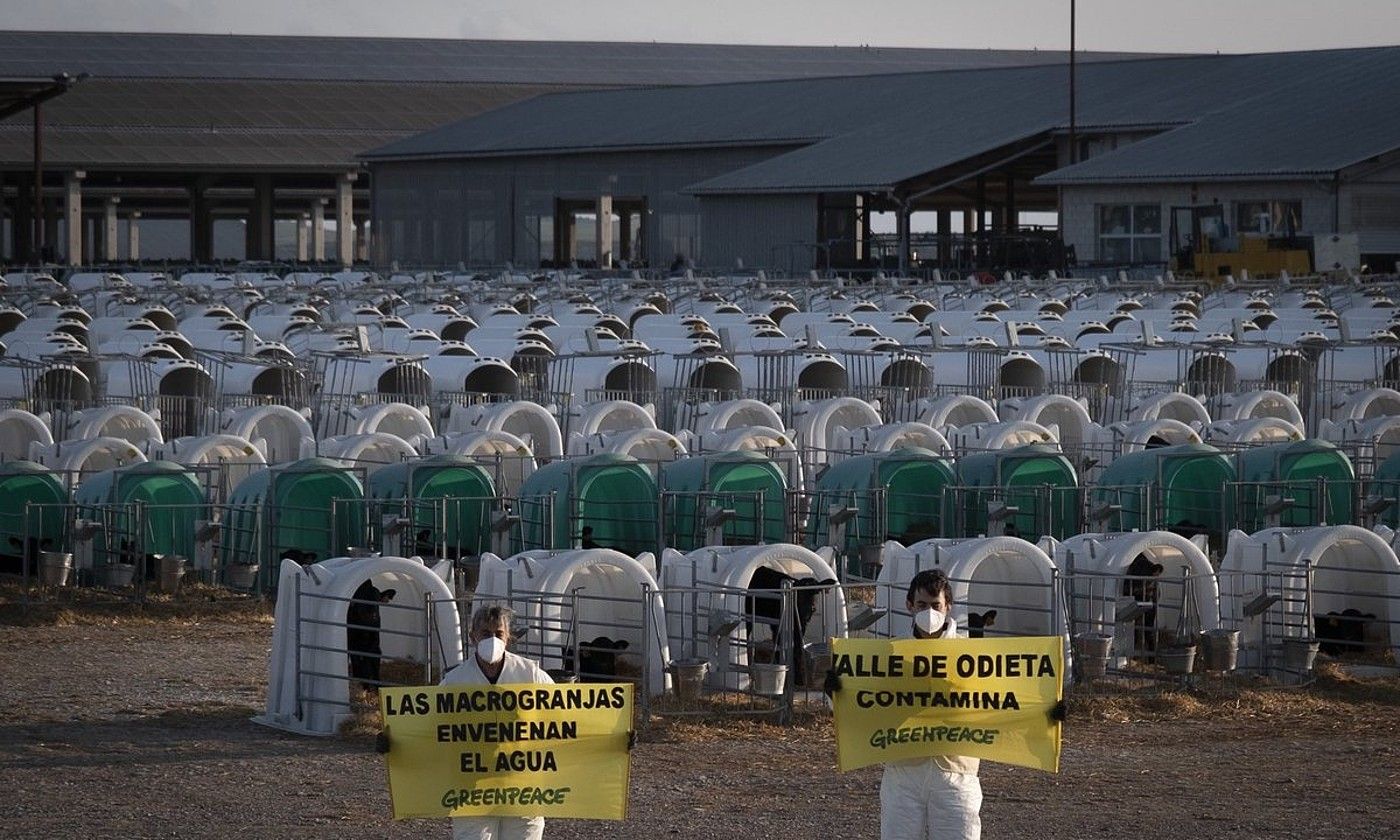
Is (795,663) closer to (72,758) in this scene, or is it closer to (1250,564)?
(1250,564)

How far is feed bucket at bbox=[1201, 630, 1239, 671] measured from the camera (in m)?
15.0

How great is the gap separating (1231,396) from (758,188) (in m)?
41.5

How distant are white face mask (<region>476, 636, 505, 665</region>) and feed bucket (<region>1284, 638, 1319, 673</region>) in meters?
7.66

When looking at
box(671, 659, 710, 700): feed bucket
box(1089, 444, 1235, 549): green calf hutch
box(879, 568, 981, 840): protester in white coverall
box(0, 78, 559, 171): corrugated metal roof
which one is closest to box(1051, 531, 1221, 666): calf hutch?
box(671, 659, 710, 700): feed bucket

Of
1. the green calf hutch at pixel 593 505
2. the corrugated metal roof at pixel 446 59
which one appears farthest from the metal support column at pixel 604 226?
the green calf hutch at pixel 593 505

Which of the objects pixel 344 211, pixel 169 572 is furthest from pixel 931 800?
pixel 344 211

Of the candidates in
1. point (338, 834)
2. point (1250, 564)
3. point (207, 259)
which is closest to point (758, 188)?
point (207, 259)

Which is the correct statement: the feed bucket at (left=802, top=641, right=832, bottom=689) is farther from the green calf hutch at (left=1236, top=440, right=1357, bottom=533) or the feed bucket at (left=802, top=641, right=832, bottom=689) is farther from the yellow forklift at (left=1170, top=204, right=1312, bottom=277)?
the yellow forklift at (left=1170, top=204, right=1312, bottom=277)

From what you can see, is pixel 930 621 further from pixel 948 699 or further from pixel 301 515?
pixel 301 515

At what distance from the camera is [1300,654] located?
15422mm

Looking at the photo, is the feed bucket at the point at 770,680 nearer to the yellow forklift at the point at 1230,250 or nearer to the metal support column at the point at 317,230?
the yellow forklift at the point at 1230,250

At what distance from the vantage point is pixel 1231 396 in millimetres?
25766

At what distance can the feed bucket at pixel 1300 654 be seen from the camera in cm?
1543

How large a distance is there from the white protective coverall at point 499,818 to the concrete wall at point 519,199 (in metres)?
60.1
